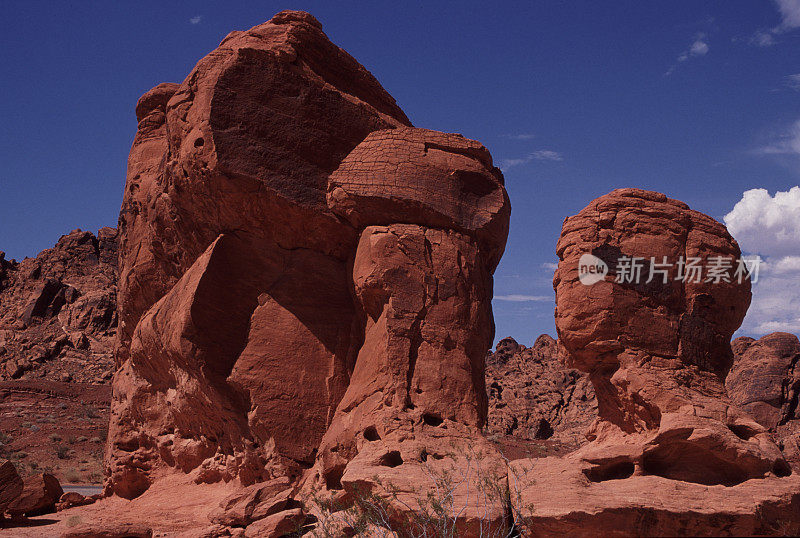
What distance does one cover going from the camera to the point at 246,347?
32.0 feet

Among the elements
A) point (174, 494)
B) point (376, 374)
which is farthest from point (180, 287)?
point (376, 374)

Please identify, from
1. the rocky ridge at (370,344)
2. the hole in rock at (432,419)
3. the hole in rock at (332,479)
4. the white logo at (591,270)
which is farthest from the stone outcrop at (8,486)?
the white logo at (591,270)

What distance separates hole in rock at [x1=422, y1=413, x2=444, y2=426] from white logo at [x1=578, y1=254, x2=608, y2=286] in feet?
7.41

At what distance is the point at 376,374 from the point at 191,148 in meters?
4.02

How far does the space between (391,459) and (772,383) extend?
25861 mm

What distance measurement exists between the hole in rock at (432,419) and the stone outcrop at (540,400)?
24.0 m

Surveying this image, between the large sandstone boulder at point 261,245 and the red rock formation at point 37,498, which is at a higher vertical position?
the large sandstone boulder at point 261,245

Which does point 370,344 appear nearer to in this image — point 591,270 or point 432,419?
point 432,419

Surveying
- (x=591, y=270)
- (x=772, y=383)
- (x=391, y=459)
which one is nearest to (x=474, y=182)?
(x=591, y=270)

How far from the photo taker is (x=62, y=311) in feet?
147

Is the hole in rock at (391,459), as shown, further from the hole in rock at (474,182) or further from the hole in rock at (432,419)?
the hole in rock at (474,182)

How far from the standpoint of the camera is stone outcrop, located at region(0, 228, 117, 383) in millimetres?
39500

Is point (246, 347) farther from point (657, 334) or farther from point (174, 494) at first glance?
point (657, 334)

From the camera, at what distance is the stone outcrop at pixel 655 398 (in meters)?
6.14
